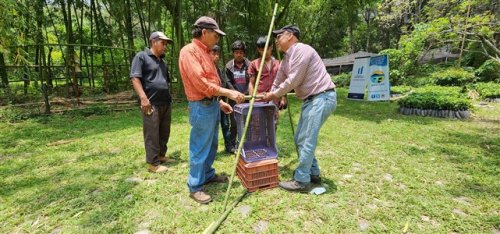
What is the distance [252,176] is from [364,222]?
1193mm

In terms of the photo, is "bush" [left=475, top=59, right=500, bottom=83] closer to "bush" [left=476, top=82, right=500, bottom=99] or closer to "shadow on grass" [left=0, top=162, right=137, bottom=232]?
"bush" [left=476, top=82, right=500, bottom=99]

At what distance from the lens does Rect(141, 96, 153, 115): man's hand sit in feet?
11.0

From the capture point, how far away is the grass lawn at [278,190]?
8.28 feet

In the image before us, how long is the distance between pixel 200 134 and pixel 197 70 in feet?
2.17

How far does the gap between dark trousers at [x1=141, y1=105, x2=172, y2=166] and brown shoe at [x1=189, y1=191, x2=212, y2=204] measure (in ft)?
3.43

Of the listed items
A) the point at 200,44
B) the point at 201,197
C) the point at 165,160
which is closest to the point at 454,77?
the point at 165,160

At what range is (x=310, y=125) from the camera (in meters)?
2.88

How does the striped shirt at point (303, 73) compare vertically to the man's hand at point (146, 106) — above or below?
above

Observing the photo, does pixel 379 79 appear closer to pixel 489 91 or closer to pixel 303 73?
pixel 489 91

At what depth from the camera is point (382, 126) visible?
6172 mm

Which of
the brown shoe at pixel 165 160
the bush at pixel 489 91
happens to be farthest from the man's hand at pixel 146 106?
the bush at pixel 489 91

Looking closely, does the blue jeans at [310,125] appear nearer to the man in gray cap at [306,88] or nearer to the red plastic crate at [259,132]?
the man in gray cap at [306,88]

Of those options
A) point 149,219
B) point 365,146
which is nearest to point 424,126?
point 365,146

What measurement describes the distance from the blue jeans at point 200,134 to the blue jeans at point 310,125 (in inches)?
37.3
